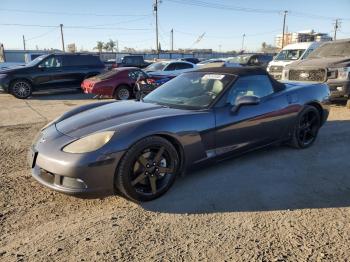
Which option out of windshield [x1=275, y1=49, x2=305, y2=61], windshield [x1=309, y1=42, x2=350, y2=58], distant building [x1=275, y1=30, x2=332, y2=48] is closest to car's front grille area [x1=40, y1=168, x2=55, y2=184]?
windshield [x1=309, y1=42, x2=350, y2=58]

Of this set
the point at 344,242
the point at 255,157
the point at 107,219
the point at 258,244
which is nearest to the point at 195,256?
the point at 258,244

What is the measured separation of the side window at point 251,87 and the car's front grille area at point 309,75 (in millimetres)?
4978

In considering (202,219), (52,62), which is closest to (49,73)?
(52,62)

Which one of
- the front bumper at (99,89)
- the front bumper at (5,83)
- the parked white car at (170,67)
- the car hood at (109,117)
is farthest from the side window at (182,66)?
the car hood at (109,117)

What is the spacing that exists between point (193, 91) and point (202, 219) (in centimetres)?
191

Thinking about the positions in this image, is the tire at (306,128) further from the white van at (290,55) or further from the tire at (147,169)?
the white van at (290,55)

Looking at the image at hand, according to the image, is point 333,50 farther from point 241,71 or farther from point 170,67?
point 241,71

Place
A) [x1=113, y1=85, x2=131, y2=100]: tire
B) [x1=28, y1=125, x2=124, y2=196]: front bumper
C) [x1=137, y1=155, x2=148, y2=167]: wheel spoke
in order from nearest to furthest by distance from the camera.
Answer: [x1=28, y1=125, x2=124, y2=196]: front bumper → [x1=137, y1=155, x2=148, y2=167]: wheel spoke → [x1=113, y1=85, x2=131, y2=100]: tire

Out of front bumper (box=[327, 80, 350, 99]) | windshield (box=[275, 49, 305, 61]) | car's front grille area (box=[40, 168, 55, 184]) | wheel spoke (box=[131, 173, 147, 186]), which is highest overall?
windshield (box=[275, 49, 305, 61])

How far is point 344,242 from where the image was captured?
9.66 feet

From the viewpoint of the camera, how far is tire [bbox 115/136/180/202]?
136 inches

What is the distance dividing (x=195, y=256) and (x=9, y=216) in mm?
1957

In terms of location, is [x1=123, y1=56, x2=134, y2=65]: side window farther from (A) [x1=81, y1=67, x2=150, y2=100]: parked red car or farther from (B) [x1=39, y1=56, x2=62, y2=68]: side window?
(A) [x1=81, y1=67, x2=150, y2=100]: parked red car

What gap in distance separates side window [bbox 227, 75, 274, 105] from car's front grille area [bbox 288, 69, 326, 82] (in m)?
4.98
